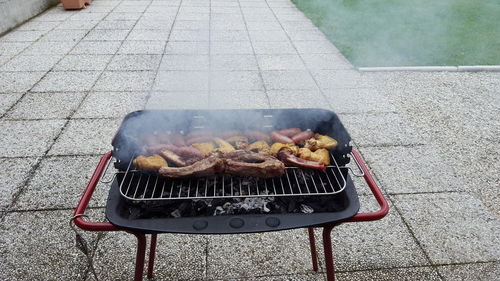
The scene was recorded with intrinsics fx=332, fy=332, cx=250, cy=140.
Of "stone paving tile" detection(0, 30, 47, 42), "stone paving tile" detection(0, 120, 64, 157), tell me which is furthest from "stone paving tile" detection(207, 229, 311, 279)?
"stone paving tile" detection(0, 30, 47, 42)

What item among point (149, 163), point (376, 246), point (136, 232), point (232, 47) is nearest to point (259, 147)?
point (149, 163)

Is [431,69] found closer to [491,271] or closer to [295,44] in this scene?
[295,44]

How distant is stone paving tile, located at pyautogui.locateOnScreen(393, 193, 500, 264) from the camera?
9.05 feet

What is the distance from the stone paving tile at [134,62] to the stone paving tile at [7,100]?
1531 millimetres

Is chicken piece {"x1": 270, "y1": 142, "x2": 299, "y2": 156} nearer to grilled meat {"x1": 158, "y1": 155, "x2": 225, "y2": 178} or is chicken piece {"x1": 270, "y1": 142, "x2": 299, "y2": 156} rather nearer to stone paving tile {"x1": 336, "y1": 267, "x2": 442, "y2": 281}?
grilled meat {"x1": 158, "y1": 155, "x2": 225, "y2": 178}

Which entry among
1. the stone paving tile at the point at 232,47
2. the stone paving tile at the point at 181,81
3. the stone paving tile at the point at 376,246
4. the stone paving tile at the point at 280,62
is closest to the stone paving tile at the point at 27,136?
the stone paving tile at the point at 181,81

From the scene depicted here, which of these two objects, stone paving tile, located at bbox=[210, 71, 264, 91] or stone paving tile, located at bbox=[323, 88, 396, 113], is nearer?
stone paving tile, located at bbox=[323, 88, 396, 113]

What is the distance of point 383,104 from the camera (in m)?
5.06

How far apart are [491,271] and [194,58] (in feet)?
18.1

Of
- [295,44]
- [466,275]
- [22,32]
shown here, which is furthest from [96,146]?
[22,32]

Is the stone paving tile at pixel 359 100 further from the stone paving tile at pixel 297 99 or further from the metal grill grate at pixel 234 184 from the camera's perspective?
the metal grill grate at pixel 234 184

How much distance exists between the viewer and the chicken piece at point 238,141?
2.18 metres

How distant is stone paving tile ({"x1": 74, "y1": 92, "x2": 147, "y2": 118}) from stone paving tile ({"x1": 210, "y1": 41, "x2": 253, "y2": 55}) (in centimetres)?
227

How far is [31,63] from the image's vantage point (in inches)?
241
